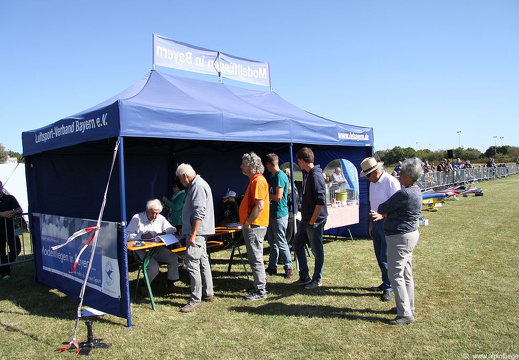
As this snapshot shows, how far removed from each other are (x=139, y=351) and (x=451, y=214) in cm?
1031

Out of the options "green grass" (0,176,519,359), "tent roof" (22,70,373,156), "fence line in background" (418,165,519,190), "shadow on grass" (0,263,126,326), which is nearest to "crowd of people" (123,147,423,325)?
"green grass" (0,176,519,359)

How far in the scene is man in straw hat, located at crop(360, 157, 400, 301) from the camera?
4.16 meters

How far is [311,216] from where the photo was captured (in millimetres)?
4699

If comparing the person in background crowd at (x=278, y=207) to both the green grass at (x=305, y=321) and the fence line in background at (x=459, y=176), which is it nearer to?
the green grass at (x=305, y=321)

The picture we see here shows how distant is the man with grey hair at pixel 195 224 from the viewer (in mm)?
4172

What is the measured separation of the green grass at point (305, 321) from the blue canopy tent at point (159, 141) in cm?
115

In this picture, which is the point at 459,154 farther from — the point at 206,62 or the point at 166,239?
the point at 166,239

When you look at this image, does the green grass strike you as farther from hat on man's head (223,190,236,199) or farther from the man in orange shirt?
hat on man's head (223,190,236,199)

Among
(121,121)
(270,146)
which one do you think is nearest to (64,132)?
(121,121)

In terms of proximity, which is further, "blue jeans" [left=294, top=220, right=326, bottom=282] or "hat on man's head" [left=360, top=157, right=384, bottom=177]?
"blue jeans" [left=294, top=220, right=326, bottom=282]

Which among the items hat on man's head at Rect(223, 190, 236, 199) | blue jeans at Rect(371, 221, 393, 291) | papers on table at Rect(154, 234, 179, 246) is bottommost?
blue jeans at Rect(371, 221, 393, 291)

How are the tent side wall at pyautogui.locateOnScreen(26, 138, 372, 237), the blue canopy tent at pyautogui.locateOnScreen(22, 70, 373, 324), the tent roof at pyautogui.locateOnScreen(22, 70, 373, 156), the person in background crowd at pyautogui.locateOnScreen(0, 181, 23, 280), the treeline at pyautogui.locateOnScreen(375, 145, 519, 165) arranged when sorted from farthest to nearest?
the treeline at pyautogui.locateOnScreen(375, 145, 519, 165)
the tent side wall at pyautogui.locateOnScreen(26, 138, 372, 237)
the person in background crowd at pyautogui.locateOnScreen(0, 181, 23, 280)
the blue canopy tent at pyautogui.locateOnScreen(22, 70, 373, 324)
the tent roof at pyautogui.locateOnScreen(22, 70, 373, 156)

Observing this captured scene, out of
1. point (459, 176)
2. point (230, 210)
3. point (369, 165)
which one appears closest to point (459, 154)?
point (459, 176)

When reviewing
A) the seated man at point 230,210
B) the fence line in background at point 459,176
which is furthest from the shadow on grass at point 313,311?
the fence line in background at point 459,176
